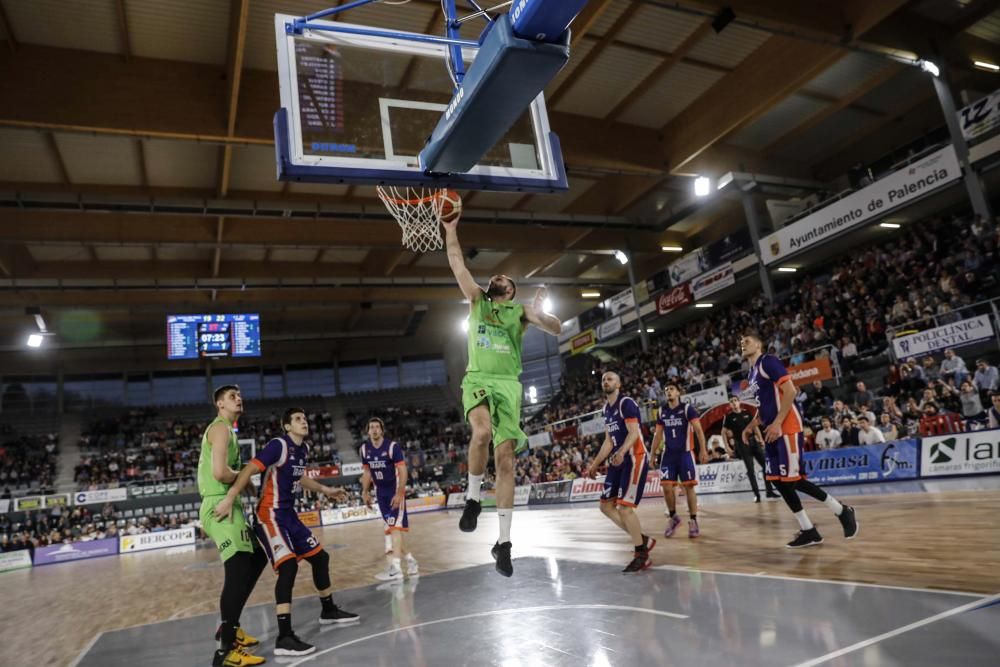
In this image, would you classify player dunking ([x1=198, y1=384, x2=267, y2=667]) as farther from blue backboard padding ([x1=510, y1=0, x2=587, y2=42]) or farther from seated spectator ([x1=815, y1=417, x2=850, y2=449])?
seated spectator ([x1=815, y1=417, x2=850, y2=449])

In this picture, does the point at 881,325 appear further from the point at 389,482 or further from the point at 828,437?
the point at 389,482

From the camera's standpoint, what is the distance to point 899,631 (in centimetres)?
350

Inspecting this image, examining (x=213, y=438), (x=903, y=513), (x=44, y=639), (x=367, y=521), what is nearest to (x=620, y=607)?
(x=213, y=438)

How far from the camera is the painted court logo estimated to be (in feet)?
36.5

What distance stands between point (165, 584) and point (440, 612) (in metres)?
8.23

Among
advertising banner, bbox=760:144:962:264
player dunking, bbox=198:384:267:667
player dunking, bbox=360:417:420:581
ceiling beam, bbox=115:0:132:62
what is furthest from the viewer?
advertising banner, bbox=760:144:962:264

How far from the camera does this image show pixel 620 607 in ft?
16.5

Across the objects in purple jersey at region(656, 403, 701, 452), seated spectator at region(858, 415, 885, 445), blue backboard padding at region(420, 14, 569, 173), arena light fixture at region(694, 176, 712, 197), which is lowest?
seated spectator at region(858, 415, 885, 445)

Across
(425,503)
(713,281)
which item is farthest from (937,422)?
(425,503)

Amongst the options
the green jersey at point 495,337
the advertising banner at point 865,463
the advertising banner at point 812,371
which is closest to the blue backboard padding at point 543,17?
the green jersey at point 495,337

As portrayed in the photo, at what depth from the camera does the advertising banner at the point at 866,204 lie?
16609mm

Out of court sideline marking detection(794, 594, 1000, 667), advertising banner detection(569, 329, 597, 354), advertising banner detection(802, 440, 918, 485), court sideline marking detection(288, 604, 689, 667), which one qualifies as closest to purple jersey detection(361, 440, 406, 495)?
court sideline marking detection(288, 604, 689, 667)

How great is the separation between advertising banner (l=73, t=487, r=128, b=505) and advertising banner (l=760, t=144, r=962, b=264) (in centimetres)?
2747

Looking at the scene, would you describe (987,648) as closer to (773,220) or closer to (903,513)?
(903,513)
